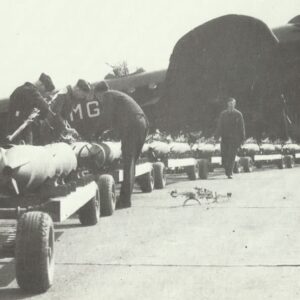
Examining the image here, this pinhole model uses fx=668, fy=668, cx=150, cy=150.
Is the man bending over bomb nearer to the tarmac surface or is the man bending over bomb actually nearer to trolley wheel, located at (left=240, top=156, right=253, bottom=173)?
the tarmac surface

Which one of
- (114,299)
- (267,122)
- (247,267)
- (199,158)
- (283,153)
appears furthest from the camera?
(283,153)

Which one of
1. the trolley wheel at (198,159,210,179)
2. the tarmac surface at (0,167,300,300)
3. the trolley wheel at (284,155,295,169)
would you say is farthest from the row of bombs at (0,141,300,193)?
the trolley wheel at (284,155,295,169)

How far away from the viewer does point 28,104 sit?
7.98 meters

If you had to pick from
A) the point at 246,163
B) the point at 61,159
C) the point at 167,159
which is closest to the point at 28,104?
the point at 61,159

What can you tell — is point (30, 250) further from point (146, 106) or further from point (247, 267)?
point (146, 106)

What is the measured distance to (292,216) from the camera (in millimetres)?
8047

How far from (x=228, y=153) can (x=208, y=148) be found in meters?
2.06

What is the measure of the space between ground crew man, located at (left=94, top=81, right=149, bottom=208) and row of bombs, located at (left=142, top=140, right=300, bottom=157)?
4189mm

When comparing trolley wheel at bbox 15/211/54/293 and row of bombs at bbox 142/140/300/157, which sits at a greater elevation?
trolley wheel at bbox 15/211/54/293

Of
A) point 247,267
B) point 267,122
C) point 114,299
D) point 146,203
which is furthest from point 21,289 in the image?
point 267,122

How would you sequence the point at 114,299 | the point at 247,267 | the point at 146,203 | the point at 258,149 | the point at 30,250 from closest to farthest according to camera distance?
the point at 114,299 < the point at 30,250 < the point at 247,267 < the point at 146,203 < the point at 258,149

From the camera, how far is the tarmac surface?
436 cm

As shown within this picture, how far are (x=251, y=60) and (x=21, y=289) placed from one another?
685 inches

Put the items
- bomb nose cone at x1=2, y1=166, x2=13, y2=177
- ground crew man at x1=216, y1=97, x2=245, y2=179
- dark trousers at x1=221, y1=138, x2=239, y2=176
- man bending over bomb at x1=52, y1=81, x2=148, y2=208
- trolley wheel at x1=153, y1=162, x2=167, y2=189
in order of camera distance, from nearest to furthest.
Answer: bomb nose cone at x1=2, y1=166, x2=13, y2=177 < man bending over bomb at x1=52, y1=81, x2=148, y2=208 < trolley wheel at x1=153, y1=162, x2=167, y2=189 < dark trousers at x1=221, y1=138, x2=239, y2=176 < ground crew man at x1=216, y1=97, x2=245, y2=179
